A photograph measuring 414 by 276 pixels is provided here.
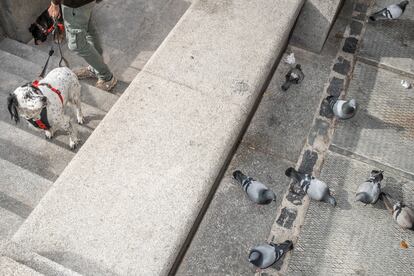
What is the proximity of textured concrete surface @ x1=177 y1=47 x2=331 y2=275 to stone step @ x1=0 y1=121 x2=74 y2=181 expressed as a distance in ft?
6.55

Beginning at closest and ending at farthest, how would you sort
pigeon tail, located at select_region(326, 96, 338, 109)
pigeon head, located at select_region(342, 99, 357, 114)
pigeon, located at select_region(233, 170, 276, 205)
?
1. pigeon, located at select_region(233, 170, 276, 205)
2. pigeon head, located at select_region(342, 99, 357, 114)
3. pigeon tail, located at select_region(326, 96, 338, 109)

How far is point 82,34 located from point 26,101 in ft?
4.19

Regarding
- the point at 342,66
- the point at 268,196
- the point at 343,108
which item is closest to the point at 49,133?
the point at 268,196

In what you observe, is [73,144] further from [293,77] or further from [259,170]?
[293,77]

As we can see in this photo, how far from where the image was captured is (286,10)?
17.1ft

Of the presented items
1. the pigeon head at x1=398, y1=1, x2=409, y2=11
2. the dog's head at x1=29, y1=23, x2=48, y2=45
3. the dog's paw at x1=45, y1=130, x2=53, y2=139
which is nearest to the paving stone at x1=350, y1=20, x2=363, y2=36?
the pigeon head at x1=398, y1=1, x2=409, y2=11

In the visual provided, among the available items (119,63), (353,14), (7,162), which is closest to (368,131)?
(353,14)

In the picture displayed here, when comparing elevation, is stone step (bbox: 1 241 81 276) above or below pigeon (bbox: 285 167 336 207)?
above

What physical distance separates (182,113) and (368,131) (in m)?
2.51

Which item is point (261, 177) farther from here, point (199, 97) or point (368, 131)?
point (368, 131)

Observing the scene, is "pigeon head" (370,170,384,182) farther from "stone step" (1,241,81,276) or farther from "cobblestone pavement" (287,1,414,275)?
"stone step" (1,241,81,276)

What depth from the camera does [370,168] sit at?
4988 millimetres

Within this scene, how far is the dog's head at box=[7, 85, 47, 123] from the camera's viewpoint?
14.5 ft

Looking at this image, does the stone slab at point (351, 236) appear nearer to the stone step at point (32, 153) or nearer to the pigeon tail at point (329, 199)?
the pigeon tail at point (329, 199)
